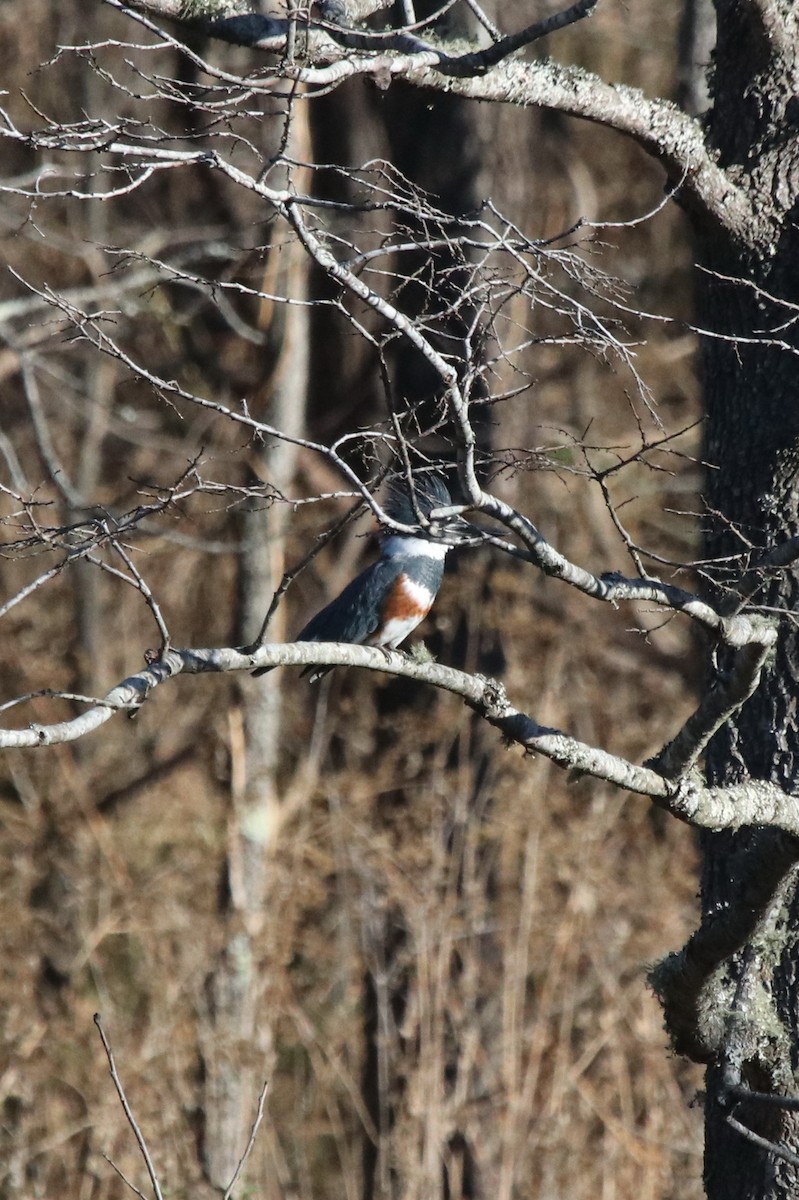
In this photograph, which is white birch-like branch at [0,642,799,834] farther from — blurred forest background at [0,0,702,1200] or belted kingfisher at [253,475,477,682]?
belted kingfisher at [253,475,477,682]

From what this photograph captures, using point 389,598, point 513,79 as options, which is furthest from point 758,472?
point 389,598

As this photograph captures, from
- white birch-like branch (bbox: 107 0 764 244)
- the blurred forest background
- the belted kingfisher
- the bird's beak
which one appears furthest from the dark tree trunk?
the belted kingfisher

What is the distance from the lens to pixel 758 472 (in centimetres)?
251

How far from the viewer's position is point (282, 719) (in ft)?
26.9

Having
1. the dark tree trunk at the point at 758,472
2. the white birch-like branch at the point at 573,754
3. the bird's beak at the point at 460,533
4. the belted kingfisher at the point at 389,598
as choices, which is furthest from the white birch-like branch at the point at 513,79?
the belted kingfisher at the point at 389,598

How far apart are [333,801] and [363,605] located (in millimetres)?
2089

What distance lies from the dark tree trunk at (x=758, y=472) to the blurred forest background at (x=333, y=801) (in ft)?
3.25

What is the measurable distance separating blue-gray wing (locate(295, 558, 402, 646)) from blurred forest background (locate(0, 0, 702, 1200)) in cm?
64

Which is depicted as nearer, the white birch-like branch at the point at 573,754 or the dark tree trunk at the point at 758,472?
the white birch-like branch at the point at 573,754

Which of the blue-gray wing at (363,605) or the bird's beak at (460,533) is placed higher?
the blue-gray wing at (363,605)

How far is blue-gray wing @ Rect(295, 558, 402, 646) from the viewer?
3.92 m

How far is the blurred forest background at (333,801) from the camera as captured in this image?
207 inches

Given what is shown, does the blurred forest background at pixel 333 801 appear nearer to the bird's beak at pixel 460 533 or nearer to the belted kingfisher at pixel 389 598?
the belted kingfisher at pixel 389 598

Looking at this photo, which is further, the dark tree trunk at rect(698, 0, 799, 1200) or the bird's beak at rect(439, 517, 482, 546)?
the dark tree trunk at rect(698, 0, 799, 1200)
